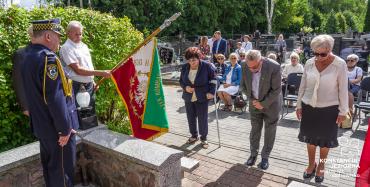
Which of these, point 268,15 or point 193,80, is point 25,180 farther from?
point 268,15

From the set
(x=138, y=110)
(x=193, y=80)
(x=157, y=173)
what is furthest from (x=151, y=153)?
(x=193, y=80)

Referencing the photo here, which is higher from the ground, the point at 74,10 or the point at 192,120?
Result: the point at 74,10

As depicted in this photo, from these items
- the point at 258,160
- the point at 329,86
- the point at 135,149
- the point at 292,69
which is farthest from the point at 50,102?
the point at 292,69

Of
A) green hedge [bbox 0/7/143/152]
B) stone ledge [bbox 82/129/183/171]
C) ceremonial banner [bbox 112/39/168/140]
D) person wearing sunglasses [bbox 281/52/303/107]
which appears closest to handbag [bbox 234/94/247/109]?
person wearing sunglasses [bbox 281/52/303/107]

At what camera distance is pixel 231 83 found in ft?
27.1

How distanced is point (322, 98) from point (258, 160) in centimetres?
163

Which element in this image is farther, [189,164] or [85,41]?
[85,41]

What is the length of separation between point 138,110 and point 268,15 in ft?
98.2

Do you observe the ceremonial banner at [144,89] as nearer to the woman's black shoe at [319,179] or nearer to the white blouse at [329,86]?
the white blouse at [329,86]

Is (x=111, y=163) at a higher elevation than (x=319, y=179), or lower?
higher

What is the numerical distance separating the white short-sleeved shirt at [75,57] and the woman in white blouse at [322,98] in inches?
115

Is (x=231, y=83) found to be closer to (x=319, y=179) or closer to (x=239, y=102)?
(x=239, y=102)

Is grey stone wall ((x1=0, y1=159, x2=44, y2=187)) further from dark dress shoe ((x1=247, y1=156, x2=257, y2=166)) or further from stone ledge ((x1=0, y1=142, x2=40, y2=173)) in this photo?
dark dress shoe ((x1=247, y1=156, x2=257, y2=166))

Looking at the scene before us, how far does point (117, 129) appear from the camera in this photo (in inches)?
197
